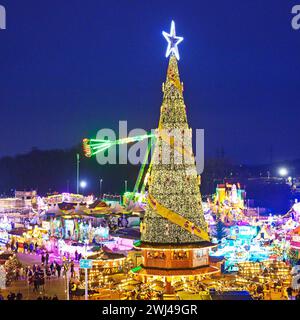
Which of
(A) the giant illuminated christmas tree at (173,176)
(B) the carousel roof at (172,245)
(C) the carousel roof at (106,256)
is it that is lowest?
(C) the carousel roof at (106,256)

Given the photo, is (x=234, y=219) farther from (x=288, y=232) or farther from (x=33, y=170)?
(x=33, y=170)

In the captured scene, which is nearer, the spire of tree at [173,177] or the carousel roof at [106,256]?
the spire of tree at [173,177]

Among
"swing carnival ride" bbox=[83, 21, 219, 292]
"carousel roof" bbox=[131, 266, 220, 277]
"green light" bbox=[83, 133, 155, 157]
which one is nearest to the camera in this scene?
"carousel roof" bbox=[131, 266, 220, 277]

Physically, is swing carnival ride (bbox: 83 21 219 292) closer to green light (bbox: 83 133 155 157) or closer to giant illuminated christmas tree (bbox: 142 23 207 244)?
giant illuminated christmas tree (bbox: 142 23 207 244)

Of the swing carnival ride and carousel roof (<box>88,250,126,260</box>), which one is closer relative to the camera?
the swing carnival ride

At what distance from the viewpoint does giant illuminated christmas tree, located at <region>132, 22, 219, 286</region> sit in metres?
15.1

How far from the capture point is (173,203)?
15.1 meters

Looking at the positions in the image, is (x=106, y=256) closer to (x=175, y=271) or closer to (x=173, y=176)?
(x=175, y=271)

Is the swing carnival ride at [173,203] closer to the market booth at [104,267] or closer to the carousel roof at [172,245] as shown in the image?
the carousel roof at [172,245]

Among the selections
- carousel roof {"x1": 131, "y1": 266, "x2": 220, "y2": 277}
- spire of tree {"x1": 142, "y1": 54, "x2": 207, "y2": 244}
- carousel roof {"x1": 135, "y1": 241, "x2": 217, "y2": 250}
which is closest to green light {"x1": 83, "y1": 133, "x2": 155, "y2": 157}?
spire of tree {"x1": 142, "y1": 54, "x2": 207, "y2": 244}

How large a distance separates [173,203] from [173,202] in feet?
0.09

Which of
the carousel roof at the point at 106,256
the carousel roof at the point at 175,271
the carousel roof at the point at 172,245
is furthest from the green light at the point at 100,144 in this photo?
the carousel roof at the point at 175,271

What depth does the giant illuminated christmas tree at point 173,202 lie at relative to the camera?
593 inches
